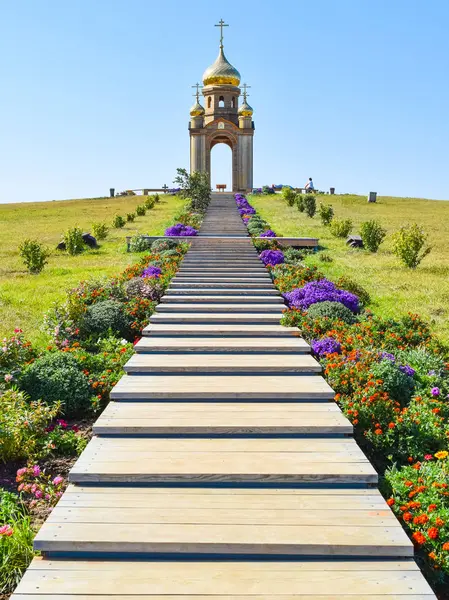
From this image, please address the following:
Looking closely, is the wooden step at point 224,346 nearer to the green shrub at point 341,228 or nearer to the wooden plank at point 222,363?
the wooden plank at point 222,363

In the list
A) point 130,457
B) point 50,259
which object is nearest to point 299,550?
point 130,457

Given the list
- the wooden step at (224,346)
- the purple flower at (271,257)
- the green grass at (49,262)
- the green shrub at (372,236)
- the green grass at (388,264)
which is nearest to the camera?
the wooden step at (224,346)

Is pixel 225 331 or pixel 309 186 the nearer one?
pixel 225 331

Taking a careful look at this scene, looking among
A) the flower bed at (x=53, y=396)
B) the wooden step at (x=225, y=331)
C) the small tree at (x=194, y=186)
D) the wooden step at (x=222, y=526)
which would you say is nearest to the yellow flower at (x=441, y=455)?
the wooden step at (x=222, y=526)

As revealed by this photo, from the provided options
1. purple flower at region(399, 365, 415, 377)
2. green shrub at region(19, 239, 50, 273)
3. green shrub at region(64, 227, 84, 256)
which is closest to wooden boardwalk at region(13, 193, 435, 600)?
purple flower at region(399, 365, 415, 377)

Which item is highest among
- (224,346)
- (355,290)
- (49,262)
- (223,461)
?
(49,262)

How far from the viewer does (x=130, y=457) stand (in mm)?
5160

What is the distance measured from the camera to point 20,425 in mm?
5844

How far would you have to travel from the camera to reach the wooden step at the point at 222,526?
3.96m

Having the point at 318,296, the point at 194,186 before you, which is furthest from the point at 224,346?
the point at 194,186

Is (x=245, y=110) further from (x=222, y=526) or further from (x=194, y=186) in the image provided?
(x=222, y=526)

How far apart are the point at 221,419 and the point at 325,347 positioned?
300 centimetres

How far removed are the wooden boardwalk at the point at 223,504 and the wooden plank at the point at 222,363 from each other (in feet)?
0.15

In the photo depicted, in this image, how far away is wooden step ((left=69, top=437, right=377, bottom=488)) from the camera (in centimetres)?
482
